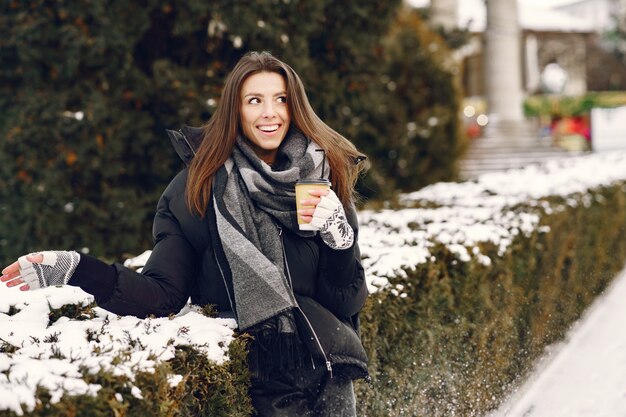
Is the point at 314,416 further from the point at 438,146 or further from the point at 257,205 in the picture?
the point at 438,146

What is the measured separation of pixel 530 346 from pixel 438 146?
5535 mm

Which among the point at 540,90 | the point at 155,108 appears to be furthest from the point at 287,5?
the point at 540,90

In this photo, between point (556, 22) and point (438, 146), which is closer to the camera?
point (438, 146)

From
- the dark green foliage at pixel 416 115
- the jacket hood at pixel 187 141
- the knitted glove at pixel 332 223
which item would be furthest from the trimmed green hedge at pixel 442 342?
the dark green foliage at pixel 416 115

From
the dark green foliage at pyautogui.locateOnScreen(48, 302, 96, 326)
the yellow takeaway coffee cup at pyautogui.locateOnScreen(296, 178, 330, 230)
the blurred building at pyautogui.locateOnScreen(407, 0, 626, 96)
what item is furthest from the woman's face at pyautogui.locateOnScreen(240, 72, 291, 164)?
the blurred building at pyautogui.locateOnScreen(407, 0, 626, 96)

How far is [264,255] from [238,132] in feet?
1.57

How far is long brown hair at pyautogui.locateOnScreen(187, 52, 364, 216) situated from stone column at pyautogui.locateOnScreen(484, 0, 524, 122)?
2250cm

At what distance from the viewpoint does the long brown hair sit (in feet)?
8.65

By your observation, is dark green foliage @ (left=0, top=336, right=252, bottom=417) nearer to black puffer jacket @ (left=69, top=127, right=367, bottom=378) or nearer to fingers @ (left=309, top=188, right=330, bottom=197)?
black puffer jacket @ (left=69, top=127, right=367, bottom=378)

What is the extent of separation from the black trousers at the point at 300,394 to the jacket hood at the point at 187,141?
31.4 inches

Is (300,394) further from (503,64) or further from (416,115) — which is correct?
(503,64)

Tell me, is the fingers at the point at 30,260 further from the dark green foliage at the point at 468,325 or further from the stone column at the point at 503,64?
the stone column at the point at 503,64

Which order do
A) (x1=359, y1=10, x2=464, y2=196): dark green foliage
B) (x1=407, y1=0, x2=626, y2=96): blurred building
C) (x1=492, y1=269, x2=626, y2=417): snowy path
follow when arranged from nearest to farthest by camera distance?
(x1=492, y1=269, x2=626, y2=417): snowy path < (x1=359, y1=10, x2=464, y2=196): dark green foliage < (x1=407, y1=0, x2=626, y2=96): blurred building

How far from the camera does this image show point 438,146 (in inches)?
426
